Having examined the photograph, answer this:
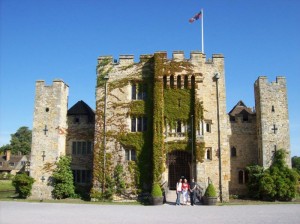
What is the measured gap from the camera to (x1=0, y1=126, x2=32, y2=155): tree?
99444 millimetres

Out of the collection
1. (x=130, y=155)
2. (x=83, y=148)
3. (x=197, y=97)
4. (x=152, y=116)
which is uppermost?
(x=197, y=97)

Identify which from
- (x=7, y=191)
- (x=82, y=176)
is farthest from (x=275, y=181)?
(x=7, y=191)

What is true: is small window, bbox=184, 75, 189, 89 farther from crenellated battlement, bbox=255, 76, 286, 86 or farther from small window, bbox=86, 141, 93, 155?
small window, bbox=86, 141, 93, 155


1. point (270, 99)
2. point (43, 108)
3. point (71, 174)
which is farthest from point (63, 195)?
point (270, 99)

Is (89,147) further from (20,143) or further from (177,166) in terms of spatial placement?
(20,143)

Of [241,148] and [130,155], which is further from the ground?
[241,148]

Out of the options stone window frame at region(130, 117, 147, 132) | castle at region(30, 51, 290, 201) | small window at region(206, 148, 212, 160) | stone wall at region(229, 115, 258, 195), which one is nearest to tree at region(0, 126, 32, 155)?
castle at region(30, 51, 290, 201)

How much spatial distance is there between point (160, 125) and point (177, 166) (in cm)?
452

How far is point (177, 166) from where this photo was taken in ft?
105

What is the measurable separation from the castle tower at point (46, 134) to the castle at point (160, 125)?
0.10 meters

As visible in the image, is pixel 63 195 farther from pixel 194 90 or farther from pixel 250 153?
pixel 250 153

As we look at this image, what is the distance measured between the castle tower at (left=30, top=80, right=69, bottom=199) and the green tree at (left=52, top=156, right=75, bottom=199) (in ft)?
1.98

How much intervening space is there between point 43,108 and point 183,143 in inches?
589

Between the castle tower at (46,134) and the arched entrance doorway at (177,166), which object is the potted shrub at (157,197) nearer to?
the arched entrance doorway at (177,166)
